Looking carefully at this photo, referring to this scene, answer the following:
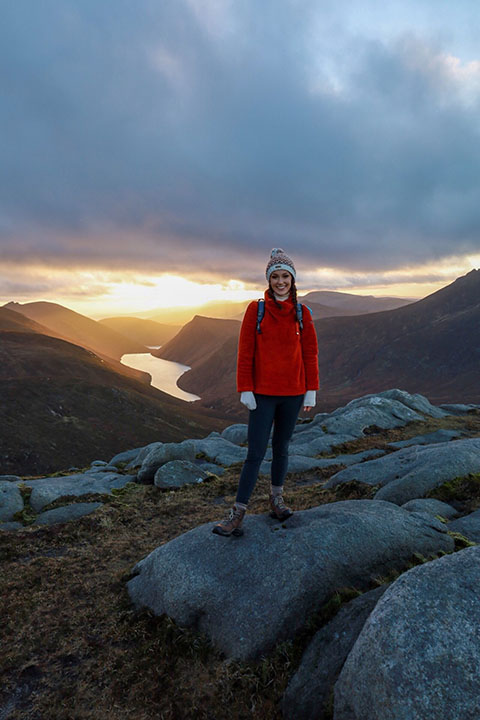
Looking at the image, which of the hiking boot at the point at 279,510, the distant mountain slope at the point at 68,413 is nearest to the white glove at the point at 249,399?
the hiking boot at the point at 279,510

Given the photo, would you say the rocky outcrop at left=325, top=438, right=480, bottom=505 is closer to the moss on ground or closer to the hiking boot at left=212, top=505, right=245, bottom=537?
the moss on ground

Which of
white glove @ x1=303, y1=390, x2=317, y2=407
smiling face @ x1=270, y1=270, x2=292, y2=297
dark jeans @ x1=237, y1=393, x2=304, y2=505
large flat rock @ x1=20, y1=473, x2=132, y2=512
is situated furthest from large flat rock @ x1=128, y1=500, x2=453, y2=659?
large flat rock @ x1=20, y1=473, x2=132, y2=512

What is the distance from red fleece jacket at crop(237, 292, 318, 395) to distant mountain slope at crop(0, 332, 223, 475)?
230ft

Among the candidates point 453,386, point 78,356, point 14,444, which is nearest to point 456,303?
point 453,386

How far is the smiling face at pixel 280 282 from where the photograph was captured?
7.12 m

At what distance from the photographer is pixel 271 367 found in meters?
7.04

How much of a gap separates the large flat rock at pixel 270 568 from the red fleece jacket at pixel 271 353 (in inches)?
113

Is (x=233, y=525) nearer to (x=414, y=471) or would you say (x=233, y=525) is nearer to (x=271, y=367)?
(x=271, y=367)

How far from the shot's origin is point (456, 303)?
17975 centimetres

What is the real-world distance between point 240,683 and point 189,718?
76cm

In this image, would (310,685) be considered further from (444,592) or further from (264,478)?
(264,478)

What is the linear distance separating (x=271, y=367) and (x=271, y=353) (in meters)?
0.28

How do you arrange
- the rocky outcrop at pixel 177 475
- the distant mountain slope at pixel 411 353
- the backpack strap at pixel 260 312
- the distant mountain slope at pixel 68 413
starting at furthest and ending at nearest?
1. the distant mountain slope at pixel 411 353
2. the distant mountain slope at pixel 68 413
3. the rocky outcrop at pixel 177 475
4. the backpack strap at pixel 260 312

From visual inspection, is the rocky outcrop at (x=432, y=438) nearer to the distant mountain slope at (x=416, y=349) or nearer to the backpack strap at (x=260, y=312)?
the backpack strap at (x=260, y=312)
